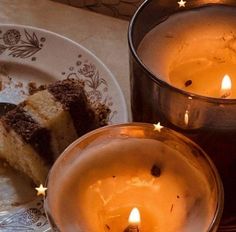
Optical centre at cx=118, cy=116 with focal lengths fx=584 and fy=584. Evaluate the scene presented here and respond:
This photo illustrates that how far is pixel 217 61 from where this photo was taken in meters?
0.63

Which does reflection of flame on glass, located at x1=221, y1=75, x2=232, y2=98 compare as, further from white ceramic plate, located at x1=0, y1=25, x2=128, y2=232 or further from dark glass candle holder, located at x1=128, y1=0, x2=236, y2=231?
white ceramic plate, located at x1=0, y1=25, x2=128, y2=232

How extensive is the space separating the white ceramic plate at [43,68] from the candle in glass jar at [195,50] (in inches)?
7.0

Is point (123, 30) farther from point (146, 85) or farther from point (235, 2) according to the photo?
point (146, 85)

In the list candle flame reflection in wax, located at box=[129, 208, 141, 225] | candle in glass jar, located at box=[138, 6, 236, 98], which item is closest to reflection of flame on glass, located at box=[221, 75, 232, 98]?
candle in glass jar, located at box=[138, 6, 236, 98]

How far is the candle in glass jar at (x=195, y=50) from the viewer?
0.60 m

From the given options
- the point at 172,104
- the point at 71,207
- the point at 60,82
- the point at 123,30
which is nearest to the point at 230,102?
the point at 172,104

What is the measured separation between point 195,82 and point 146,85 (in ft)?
0.25

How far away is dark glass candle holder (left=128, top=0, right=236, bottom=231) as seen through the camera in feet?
1.71

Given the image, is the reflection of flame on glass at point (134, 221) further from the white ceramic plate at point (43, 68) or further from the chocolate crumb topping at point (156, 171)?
the white ceramic plate at point (43, 68)

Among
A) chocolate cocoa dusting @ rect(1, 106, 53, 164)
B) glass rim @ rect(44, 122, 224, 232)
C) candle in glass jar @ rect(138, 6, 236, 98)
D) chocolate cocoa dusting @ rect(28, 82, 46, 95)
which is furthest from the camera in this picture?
chocolate cocoa dusting @ rect(28, 82, 46, 95)

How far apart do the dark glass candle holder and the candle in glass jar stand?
0.08ft

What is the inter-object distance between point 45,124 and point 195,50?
0.23 metres

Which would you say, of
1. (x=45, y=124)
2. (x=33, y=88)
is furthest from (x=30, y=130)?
(x=33, y=88)

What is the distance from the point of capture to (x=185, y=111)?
1.75 feet
